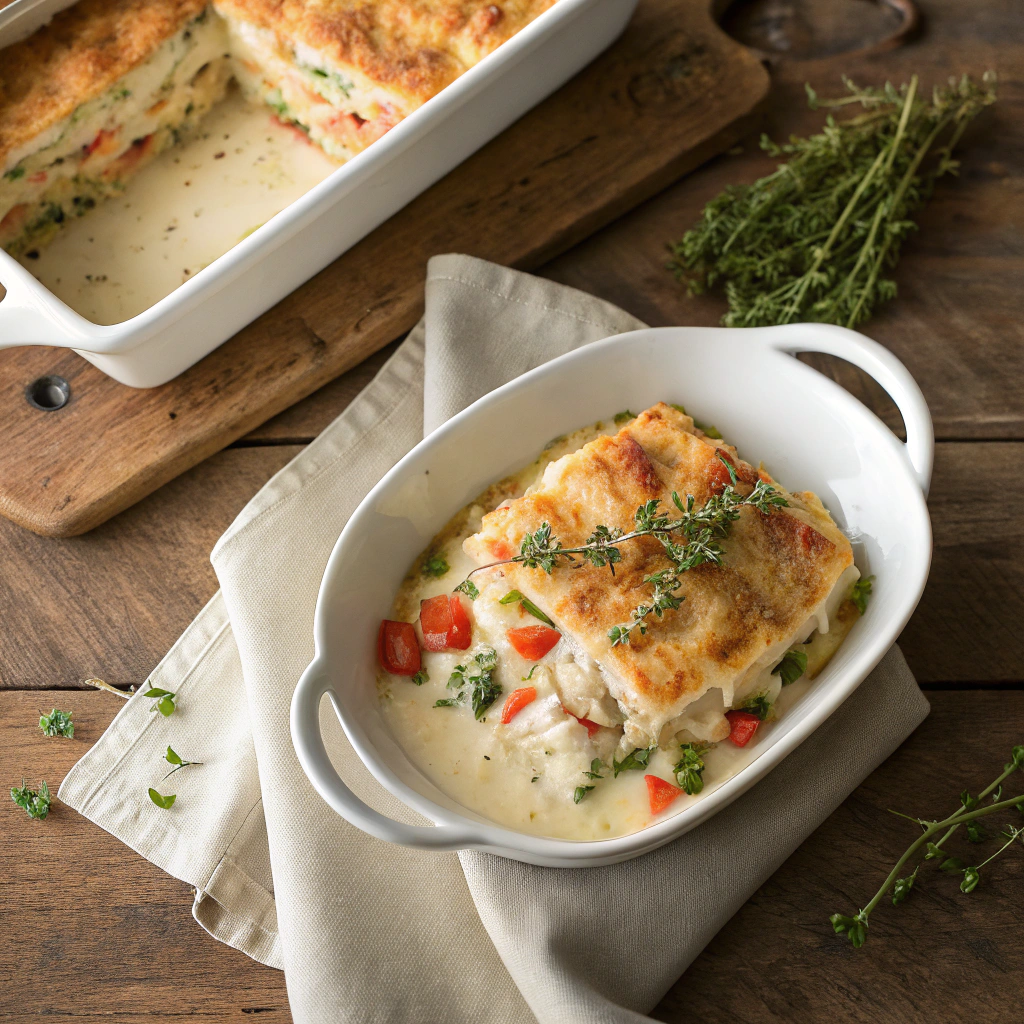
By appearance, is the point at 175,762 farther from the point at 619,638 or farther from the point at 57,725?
the point at 619,638

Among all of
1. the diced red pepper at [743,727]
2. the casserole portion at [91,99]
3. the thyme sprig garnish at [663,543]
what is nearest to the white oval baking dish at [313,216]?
the casserole portion at [91,99]

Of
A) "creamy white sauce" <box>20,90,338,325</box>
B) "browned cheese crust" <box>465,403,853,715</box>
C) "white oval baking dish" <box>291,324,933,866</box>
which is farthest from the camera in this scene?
"creamy white sauce" <box>20,90,338,325</box>

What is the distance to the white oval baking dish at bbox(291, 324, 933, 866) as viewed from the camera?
2340 mm

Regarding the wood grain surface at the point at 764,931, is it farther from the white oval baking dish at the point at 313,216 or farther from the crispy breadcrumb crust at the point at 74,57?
the crispy breadcrumb crust at the point at 74,57

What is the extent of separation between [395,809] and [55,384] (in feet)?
5.95

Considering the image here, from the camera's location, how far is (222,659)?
308 cm

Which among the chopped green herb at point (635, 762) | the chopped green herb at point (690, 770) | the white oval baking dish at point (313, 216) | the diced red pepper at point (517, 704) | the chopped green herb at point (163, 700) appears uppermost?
the white oval baking dish at point (313, 216)

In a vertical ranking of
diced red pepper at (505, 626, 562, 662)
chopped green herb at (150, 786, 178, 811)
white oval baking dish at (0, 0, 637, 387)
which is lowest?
diced red pepper at (505, 626, 562, 662)

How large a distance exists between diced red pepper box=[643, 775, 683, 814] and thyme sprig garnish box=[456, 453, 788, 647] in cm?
36

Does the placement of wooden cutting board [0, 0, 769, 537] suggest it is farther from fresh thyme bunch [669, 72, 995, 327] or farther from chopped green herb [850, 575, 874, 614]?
chopped green herb [850, 575, 874, 614]

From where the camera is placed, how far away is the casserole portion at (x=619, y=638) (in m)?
→ 2.46

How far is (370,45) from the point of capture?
3.48 metres

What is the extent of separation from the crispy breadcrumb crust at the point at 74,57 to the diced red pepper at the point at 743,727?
2.86 meters

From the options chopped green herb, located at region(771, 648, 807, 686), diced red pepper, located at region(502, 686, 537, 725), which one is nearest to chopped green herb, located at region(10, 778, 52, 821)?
diced red pepper, located at region(502, 686, 537, 725)
